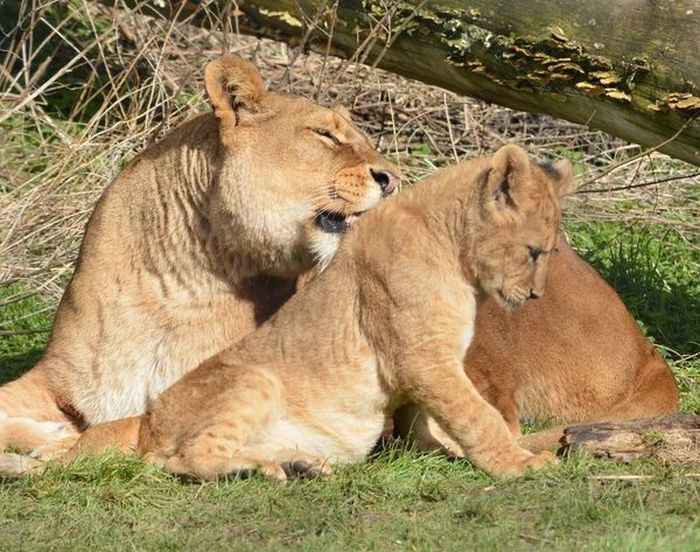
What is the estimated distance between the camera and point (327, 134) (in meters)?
6.18

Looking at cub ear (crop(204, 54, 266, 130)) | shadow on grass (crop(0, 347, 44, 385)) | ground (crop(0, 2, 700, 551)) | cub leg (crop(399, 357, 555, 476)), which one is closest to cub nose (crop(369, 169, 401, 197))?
cub ear (crop(204, 54, 266, 130))

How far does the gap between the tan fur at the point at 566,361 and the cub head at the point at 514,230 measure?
0.65 meters

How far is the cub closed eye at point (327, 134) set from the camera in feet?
20.2

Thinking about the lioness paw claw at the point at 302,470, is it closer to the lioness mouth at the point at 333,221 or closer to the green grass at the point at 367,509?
the green grass at the point at 367,509

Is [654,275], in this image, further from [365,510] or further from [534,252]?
[365,510]

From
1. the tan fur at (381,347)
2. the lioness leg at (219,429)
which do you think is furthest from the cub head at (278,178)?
the lioness leg at (219,429)

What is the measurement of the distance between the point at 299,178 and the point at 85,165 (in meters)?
3.23

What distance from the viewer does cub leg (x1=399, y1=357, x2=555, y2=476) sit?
215 inches

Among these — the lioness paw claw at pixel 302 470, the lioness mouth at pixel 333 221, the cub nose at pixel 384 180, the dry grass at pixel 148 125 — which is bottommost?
the dry grass at pixel 148 125

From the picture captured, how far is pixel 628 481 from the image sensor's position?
5.29m

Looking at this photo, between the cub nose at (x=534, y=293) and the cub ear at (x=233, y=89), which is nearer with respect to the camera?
the cub nose at (x=534, y=293)

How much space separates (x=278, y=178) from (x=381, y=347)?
879mm

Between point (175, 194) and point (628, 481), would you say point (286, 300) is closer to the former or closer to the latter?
point (175, 194)

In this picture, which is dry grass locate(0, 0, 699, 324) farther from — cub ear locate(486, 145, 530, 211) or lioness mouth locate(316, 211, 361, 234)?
cub ear locate(486, 145, 530, 211)
